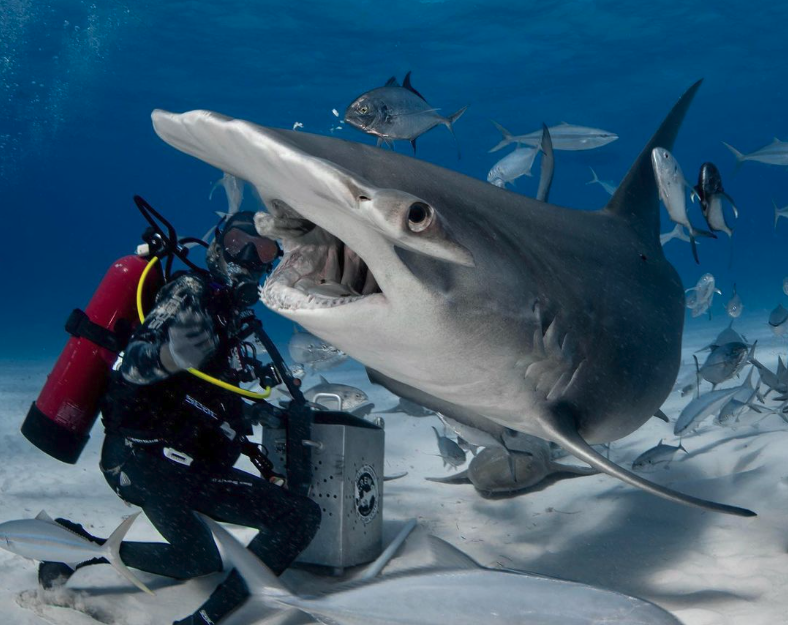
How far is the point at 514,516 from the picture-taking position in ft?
15.3

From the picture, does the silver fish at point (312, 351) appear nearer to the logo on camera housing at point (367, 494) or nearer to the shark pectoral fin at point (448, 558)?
the logo on camera housing at point (367, 494)

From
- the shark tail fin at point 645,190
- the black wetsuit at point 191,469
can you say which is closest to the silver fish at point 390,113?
the shark tail fin at point 645,190

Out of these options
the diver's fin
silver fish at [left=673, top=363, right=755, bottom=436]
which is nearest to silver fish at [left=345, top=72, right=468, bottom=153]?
the diver's fin

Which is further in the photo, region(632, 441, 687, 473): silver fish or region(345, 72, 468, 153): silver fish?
region(345, 72, 468, 153): silver fish

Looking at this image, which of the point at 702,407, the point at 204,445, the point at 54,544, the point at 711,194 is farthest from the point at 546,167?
the point at 54,544

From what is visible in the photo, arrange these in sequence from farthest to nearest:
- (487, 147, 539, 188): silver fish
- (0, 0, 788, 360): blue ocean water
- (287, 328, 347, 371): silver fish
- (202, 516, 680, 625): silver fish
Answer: (0, 0, 788, 360): blue ocean water → (287, 328, 347, 371): silver fish → (487, 147, 539, 188): silver fish → (202, 516, 680, 625): silver fish

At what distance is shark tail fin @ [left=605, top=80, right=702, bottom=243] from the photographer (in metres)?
3.77

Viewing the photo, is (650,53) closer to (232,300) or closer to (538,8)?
(538,8)

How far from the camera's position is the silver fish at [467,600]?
5.69 ft

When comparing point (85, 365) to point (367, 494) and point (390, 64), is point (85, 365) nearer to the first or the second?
point (367, 494)

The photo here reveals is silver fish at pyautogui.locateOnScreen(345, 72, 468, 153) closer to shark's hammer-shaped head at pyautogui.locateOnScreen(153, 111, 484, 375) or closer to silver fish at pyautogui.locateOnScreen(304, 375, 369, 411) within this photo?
silver fish at pyautogui.locateOnScreen(304, 375, 369, 411)

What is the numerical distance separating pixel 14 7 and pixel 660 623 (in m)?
39.4

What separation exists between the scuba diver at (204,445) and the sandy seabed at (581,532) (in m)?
0.22

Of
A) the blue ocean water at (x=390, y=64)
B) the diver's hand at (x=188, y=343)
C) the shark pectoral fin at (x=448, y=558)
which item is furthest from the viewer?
the blue ocean water at (x=390, y=64)
